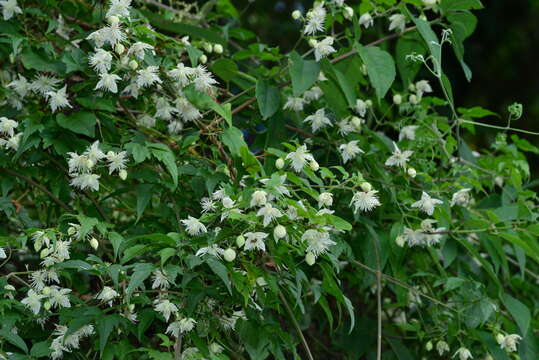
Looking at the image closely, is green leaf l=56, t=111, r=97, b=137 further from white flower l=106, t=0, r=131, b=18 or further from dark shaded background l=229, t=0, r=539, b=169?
dark shaded background l=229, t=0, r=539, b=169

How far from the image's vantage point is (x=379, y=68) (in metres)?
1.90

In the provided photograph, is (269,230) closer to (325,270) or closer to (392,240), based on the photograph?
(325,270)

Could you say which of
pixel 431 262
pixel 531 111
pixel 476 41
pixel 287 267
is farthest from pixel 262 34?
pixel 287 267

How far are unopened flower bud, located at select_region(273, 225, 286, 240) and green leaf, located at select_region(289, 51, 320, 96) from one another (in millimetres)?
486

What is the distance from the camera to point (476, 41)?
5762mm

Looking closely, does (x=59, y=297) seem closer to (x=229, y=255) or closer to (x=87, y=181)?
(x=87, y=181)

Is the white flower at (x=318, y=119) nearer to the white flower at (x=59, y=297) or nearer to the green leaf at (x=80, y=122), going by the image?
the green leaf at (x=80, y=122)

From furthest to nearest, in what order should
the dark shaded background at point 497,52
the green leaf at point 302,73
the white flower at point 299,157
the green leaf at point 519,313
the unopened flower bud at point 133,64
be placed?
the dark shaded background at point 497,52
the green leaf at point 519,313
the green leaf at point 302,73
the unopened flower bud at point 133,64
the white flower at point 299,157

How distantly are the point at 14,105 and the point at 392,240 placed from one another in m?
1.02

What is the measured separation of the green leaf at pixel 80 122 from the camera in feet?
5.79

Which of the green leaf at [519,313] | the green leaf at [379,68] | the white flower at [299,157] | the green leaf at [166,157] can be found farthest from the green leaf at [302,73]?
the green leaf at [519,313]

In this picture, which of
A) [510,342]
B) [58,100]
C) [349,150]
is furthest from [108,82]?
[510,342]

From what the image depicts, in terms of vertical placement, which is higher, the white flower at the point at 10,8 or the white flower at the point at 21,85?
the white flower at the point at 10,8

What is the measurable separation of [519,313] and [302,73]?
0.83m
